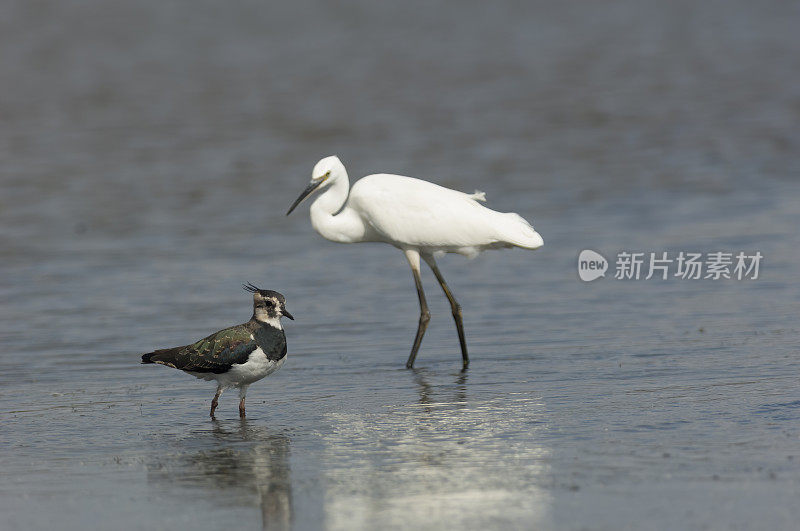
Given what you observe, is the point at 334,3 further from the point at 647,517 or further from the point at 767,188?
the point at 647,517

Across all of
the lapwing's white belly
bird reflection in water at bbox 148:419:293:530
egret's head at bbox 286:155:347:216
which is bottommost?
bird reflection in water at bbox 148:419:293:530

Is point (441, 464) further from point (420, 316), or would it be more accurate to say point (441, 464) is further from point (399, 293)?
point (399, 293)

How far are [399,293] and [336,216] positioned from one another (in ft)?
4.94

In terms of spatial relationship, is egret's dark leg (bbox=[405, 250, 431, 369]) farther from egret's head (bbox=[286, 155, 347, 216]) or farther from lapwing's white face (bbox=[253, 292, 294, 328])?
lapwing's white face (bbox=[253, 292, 294, 328])

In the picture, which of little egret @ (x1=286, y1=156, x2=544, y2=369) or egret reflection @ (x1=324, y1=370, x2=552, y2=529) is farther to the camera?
little egret @ (x1=286, y1=156, x2=544, y2=369)

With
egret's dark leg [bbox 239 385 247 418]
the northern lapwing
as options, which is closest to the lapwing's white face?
the northern lapwing

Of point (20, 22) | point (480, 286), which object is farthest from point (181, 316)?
point (20, 22)

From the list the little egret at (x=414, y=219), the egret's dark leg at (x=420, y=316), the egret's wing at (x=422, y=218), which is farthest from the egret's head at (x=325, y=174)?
the egret's dark leg at (x=420, y=316)

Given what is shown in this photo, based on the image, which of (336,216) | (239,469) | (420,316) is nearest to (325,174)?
(336,216)

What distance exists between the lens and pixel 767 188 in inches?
654

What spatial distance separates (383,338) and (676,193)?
24.0 ft

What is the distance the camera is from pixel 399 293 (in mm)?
12258

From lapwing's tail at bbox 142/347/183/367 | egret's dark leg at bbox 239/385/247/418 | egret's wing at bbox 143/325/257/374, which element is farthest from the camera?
lapwing's tail at bbox 142/347/183/367

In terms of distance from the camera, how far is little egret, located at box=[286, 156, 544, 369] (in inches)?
417
